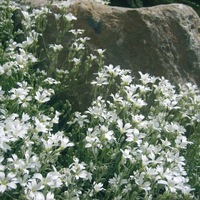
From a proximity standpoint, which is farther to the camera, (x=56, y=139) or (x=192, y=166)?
(x=192, y=166)

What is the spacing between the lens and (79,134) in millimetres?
3775

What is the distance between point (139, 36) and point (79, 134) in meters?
1.43

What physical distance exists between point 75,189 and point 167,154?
2.38 ft

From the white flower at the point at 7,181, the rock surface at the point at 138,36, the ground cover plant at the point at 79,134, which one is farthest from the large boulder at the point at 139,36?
the white flower at the point at 7,181

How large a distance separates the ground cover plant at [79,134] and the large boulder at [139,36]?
15 centimetres

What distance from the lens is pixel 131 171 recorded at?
3.66 meters

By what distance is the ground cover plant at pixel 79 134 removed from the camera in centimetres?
302

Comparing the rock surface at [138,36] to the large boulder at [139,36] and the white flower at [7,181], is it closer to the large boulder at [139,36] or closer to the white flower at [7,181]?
the large boulder at [139,36]

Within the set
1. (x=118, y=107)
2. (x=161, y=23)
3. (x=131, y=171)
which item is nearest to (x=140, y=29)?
(x=161, y=23)

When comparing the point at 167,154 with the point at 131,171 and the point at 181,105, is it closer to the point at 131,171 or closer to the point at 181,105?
the point at 131,171

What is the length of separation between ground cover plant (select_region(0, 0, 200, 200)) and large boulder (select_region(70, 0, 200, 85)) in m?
0.15

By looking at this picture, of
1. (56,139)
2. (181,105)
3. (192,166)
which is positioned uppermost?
(56,139)

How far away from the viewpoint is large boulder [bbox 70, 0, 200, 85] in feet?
15.6

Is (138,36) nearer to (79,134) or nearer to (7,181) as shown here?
(79,134)
